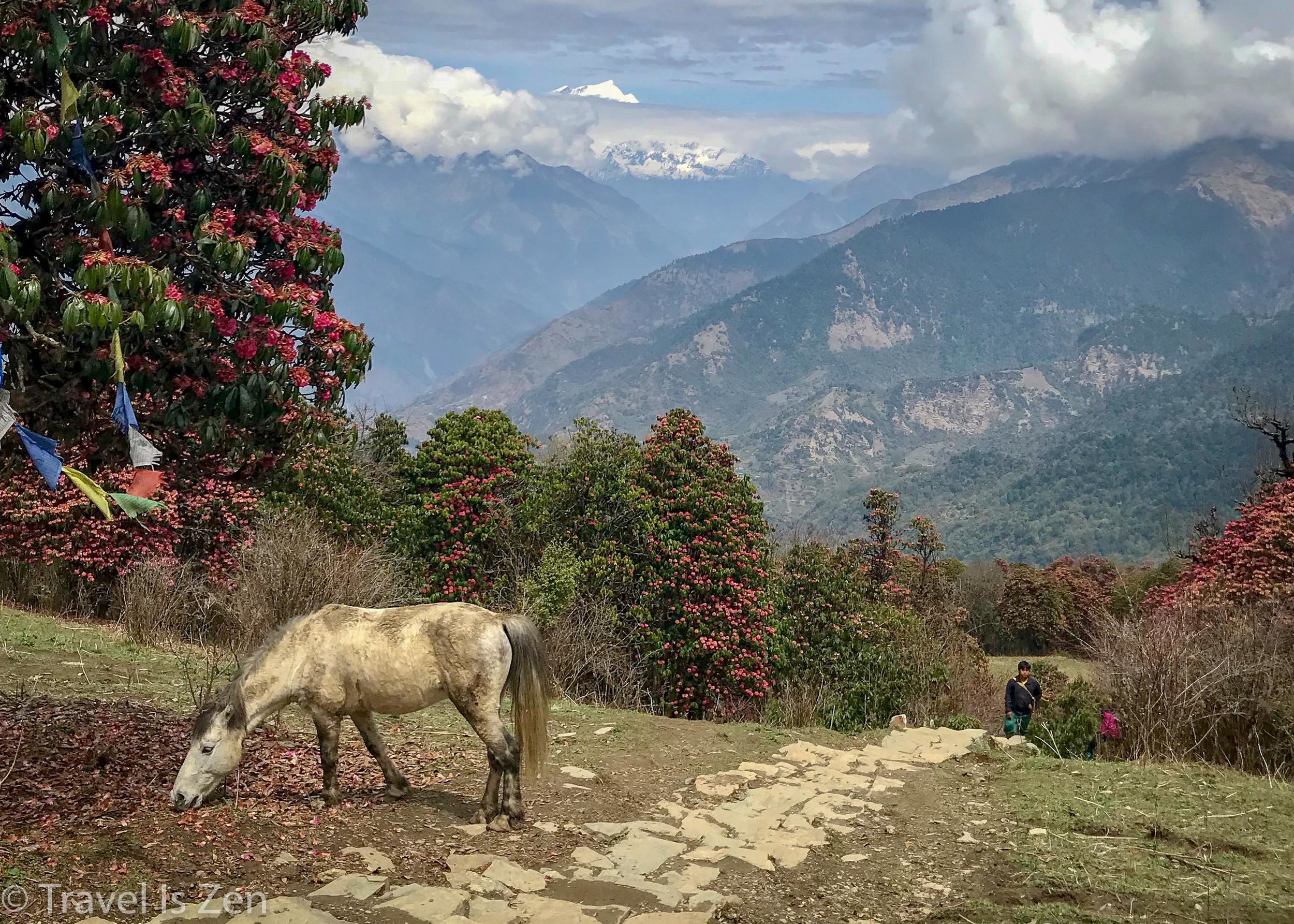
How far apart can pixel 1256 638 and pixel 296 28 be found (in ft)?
45.3

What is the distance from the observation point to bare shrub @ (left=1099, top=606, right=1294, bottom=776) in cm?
1133

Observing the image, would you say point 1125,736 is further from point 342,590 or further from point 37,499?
point 37,499

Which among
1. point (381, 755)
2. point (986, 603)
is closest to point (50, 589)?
point (381, 755)

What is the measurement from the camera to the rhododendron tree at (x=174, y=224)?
6.93 metres

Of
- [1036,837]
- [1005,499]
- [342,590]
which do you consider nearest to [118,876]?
[1036,837]

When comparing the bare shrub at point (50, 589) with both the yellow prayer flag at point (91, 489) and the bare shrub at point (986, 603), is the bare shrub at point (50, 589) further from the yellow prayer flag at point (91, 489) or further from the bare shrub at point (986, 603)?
the bare shrub at point (986, 603)

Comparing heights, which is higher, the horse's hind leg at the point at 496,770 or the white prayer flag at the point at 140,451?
the white prayer flag at the point at 140,451

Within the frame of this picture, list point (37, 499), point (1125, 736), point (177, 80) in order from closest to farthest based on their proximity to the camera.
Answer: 1. point (177, 80)
2. point (1125, 736)
3. point (37, 499)

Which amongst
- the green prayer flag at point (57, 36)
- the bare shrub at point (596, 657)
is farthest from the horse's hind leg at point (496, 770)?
the bare shrub at point (596, 657)

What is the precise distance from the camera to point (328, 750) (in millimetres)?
7969

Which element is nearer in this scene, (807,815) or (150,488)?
(150,488)

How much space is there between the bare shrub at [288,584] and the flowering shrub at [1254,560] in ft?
59.1

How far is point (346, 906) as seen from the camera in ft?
20.6

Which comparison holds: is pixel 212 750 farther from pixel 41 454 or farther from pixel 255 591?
pixel 255 591
